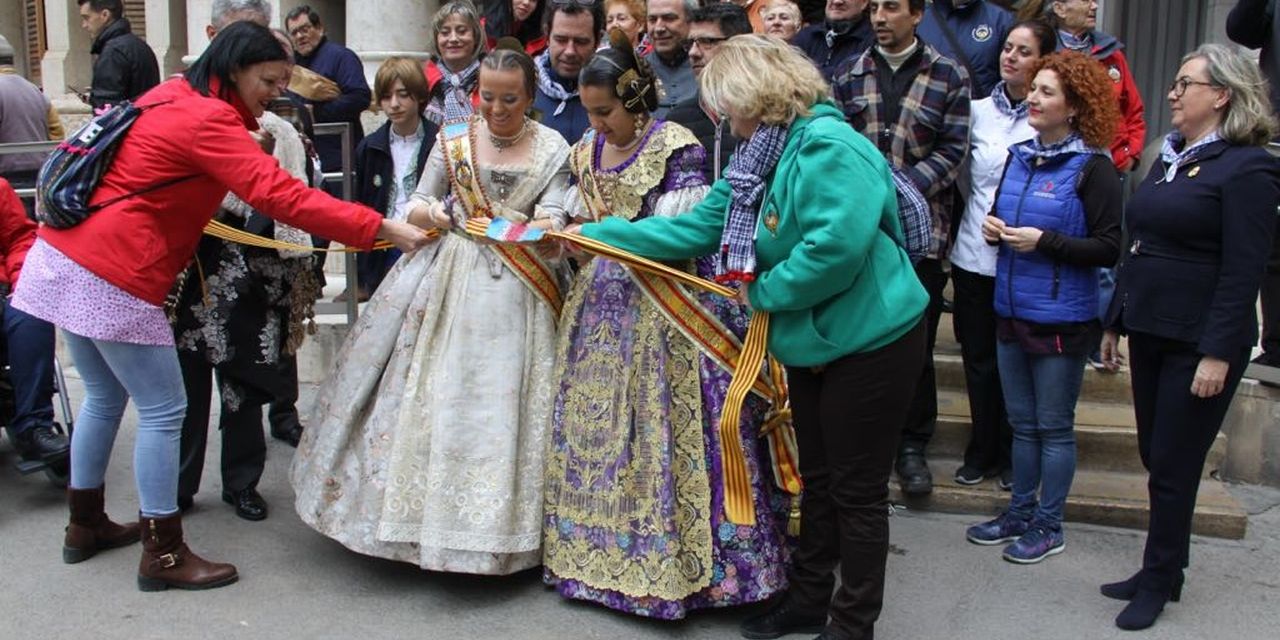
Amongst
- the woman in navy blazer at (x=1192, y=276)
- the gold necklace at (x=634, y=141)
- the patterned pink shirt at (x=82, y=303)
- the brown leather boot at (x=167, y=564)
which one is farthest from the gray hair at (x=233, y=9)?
the woman in navy blazer at (x=1192, y=276)

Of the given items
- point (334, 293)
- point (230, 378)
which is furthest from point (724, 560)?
point (334, 293)

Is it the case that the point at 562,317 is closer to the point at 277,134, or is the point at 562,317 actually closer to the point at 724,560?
the point at 724,560

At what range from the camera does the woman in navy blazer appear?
3.85 metres

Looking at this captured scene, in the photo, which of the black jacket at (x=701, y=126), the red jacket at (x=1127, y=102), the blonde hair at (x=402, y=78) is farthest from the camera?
the blonde hair at (x=402, y=78)

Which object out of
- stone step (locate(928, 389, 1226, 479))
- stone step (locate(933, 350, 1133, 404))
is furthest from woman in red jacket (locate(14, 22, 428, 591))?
stone step (locate(933, 350, 1133, 404))

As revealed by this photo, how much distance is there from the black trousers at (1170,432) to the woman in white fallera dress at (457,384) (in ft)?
6.77

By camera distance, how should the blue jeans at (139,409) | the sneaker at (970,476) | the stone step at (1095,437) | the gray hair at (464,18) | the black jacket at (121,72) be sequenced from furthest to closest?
1. the black jacket at (121,72)
2. the gray hair at (464,18)
3. the stone step at (1095,437)
4. the sneaker at (970,476)
5. the blue jeans at (139,409)

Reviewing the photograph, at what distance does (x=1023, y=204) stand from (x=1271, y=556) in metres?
1.73

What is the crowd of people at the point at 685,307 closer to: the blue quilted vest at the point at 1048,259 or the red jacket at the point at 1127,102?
the blue quilted vest at the point at 1048,259

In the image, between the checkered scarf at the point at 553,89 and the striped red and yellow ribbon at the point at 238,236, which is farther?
the checkered scarf at the point at 553,89

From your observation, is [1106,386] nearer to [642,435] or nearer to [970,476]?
[970,476]

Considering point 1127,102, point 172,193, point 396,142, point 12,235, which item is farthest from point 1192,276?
point 12,235

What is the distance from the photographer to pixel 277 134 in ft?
16.1

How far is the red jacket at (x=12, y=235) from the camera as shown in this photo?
17.5 ft
